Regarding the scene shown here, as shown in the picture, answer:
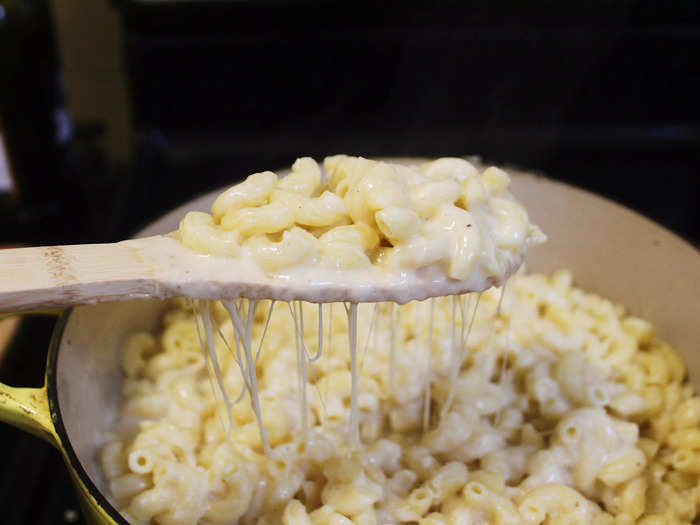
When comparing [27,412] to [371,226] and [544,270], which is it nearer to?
[371,226]

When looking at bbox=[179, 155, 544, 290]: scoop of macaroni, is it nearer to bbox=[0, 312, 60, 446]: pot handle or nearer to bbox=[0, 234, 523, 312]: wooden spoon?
bbox=[0, 234, 523, 312]: wooden spoon

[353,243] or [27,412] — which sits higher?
[353,243]

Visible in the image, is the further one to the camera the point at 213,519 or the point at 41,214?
the point at 41,214

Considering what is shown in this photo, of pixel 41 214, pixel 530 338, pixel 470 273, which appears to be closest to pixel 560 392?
Result: pixel 530 338

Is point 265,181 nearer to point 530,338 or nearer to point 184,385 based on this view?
point 184,385

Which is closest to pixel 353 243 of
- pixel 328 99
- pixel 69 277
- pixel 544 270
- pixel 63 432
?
pixel 69 277

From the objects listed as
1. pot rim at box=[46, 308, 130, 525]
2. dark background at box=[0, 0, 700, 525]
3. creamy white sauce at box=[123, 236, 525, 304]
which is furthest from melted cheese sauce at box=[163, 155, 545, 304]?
dark background at box=[0, 0, 700, 525]

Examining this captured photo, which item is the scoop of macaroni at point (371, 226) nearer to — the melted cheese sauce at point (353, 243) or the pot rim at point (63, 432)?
the melted cheese sauce at point (353, 243)
